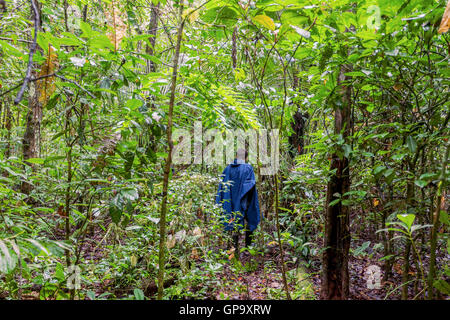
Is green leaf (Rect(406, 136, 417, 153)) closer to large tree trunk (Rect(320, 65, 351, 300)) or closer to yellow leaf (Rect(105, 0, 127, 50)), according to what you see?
large tree trunk (Rect(320, 65, 351, 300))

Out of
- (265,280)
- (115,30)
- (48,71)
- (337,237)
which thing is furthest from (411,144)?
(265,280)

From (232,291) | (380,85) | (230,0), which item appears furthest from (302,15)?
(232,291)

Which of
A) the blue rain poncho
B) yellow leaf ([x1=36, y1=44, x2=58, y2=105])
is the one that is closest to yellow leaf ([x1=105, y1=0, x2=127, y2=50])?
yellow leaf ([x1=36, y1=44, x2=58, y2=105])

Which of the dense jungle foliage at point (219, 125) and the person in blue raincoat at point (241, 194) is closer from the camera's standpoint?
the dense jungle foliage at point (219, 125)

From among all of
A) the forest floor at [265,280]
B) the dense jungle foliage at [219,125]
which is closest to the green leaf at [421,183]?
the dense jungle foliage at [219,125]

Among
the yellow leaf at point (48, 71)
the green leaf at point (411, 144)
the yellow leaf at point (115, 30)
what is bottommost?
the green leaf at point (411, 144)

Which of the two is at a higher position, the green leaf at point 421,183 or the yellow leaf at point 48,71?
the yellow leaf at point 48,71

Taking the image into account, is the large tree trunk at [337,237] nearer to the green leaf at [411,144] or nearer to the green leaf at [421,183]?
the green leaf at [411,144]

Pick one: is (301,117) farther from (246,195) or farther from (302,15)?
(302,15)

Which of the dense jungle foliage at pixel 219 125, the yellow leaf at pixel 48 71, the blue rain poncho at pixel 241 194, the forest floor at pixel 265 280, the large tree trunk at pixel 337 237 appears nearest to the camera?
the dense jungle foliage at pixel 219 125

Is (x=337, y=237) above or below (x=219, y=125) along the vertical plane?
below

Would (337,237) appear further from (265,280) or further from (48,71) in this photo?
(48,71)
